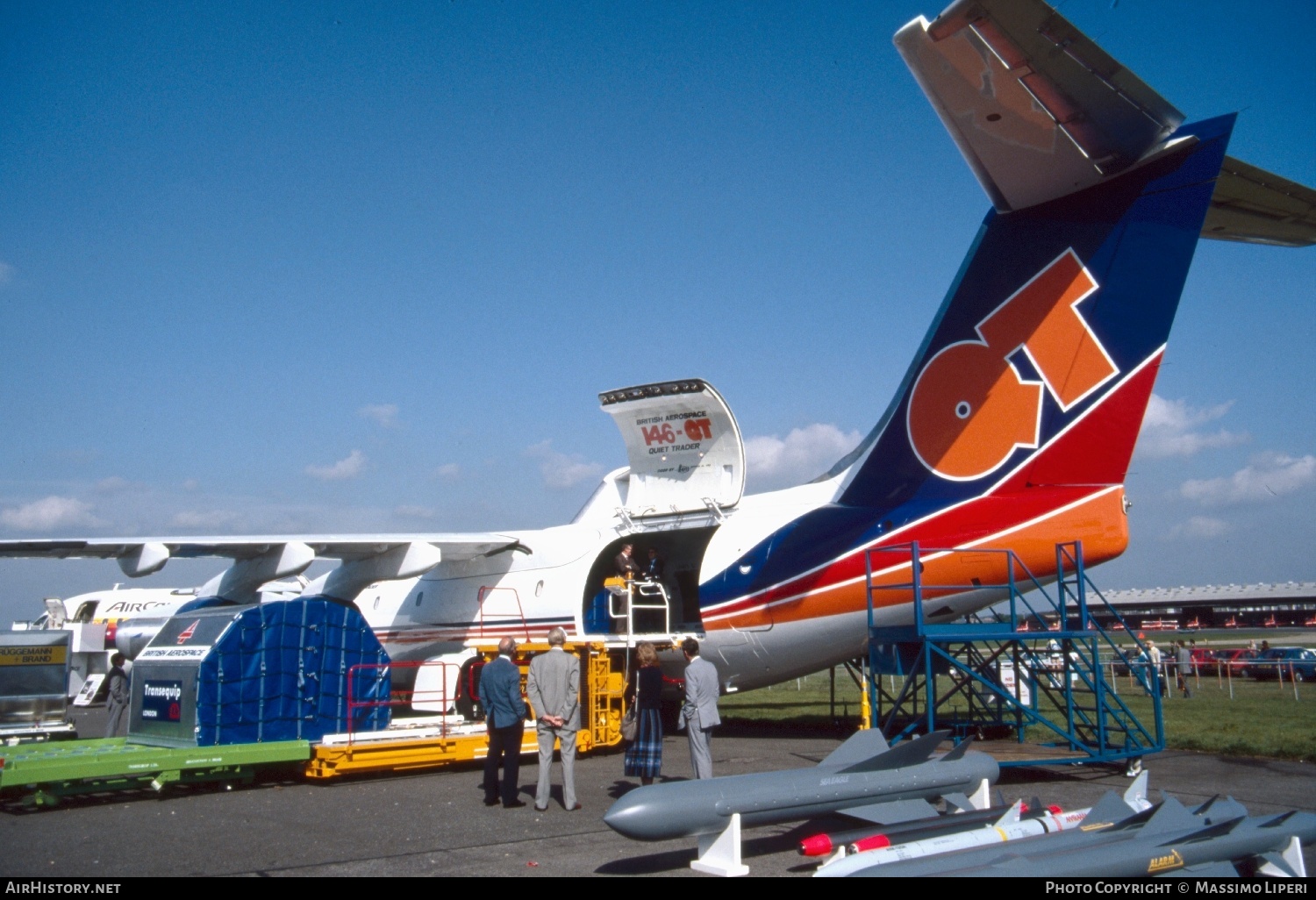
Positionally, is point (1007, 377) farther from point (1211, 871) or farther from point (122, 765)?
point (122, 765)

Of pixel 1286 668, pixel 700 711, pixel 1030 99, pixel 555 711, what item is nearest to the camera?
pixel 700 711

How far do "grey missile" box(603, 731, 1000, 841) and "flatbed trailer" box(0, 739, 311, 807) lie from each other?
5.24 metres

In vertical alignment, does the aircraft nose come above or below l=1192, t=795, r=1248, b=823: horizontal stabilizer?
above

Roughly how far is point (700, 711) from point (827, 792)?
6.30 ft

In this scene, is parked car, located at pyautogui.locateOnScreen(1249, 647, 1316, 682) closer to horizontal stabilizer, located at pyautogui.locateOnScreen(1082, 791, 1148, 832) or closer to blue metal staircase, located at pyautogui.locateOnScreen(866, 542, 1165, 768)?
blue metal staircase, located at pyautogui.locateOnScreen(866, 542, 1165, 768)

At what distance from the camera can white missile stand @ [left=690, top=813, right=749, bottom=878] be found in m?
7.04

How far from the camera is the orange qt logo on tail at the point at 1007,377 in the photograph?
11883 mm

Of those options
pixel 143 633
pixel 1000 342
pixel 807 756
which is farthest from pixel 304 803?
pixel 143 633

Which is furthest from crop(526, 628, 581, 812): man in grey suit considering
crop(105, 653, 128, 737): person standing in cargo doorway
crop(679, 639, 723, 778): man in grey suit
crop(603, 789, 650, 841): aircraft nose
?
crop(105, 653, 128, 737): person standing in cargo doorway

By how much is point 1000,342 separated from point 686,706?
236 inches

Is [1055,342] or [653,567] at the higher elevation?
[1055,342]

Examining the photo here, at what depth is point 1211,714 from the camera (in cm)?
1997

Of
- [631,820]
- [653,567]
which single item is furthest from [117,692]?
[631,820]

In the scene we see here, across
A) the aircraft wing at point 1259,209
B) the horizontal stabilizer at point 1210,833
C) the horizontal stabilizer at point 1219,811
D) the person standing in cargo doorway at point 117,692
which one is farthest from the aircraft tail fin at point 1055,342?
the person standing in cargo doorway at point 117,692
